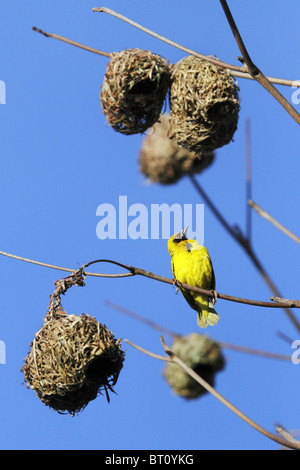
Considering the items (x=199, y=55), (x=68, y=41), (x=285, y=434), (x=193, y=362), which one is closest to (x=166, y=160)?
(x=193, y=362)

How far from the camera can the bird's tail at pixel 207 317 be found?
15.3 feet

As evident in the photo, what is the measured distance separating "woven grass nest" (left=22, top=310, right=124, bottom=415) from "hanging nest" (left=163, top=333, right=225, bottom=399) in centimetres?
300

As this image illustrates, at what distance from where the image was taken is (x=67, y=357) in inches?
121

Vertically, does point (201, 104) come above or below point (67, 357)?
above

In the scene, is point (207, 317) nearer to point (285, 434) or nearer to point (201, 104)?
point (201, 104)

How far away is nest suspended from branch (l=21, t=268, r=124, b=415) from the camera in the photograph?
308 centimetres

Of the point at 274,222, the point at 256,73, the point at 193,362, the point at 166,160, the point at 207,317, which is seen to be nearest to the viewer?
the point at 256,73

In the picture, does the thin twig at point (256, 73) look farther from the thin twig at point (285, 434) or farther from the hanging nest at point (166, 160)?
the hanging nest at point (166, 160)

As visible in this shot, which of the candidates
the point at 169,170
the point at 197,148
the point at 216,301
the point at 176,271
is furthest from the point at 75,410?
the point at 169,170

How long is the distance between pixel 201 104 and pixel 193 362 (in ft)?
10.7

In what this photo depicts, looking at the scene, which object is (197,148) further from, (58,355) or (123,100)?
(58,355)

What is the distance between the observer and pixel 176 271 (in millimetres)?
4477
